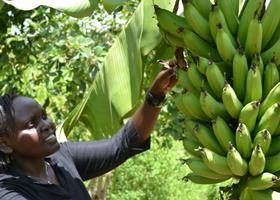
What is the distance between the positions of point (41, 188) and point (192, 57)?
2.03 ft

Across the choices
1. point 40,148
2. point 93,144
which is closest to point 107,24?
point 93,144

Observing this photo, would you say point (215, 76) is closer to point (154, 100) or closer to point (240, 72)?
point (240, 72)

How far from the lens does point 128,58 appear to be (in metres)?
2.01

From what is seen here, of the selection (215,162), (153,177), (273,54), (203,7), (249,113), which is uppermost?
(203,7)

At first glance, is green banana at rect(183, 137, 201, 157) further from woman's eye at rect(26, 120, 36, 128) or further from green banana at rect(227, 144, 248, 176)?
woman's eye at rect(26, 120, 36, 128)

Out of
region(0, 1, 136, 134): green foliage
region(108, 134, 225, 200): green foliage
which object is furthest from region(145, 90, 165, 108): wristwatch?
region(108, 134, 225, 200): green foliage

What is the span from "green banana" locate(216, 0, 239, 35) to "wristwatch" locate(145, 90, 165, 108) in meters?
0.63

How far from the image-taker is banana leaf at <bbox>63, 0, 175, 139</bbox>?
77.6 inches

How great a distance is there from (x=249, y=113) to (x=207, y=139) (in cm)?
13

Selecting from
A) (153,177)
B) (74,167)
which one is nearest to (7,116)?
(74,167)

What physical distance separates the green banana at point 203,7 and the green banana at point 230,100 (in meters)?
0.26

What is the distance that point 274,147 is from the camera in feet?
4.46

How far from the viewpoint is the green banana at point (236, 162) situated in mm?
1273

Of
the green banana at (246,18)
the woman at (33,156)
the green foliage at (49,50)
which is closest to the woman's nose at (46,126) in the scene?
the woman at (33,156)
